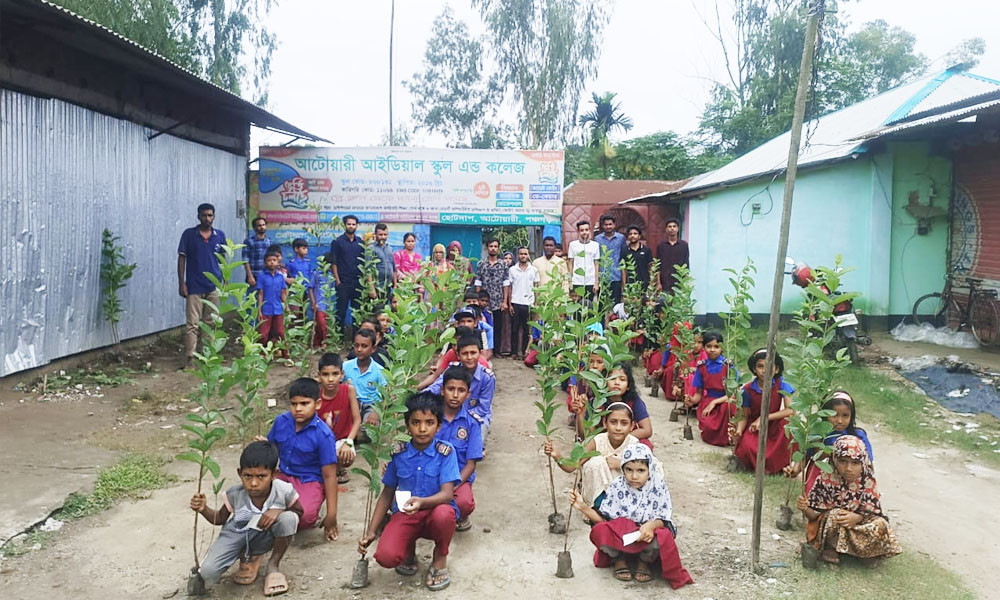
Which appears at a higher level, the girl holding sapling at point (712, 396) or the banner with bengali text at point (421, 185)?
the banner with bengali text at point (421, 185)

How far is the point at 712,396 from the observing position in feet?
21.4

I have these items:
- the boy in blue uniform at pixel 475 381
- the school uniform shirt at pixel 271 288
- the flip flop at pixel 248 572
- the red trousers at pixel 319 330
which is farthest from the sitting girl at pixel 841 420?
the school uniform shirt at pixel 271 288

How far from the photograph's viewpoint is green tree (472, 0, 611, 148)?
87.9ft

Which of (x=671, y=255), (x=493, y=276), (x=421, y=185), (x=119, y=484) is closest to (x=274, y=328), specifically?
(x=493, y=276)

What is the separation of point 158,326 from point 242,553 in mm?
7095

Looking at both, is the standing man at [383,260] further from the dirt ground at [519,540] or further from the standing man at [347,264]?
the dirt ground at [519,540]

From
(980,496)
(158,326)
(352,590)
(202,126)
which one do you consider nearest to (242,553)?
(352,590)

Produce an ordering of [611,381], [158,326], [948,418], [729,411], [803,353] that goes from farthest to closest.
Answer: [158,326] < [948,418] < [729,411] < [611,381] < [803,353]

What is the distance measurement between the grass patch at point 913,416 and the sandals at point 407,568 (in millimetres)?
4654

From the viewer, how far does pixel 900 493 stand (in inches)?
200

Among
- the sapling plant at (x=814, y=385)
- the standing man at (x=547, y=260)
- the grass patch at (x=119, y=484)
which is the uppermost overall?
the standing man at (x=547, y=260)

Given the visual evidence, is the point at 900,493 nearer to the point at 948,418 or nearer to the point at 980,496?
the point at 980,496

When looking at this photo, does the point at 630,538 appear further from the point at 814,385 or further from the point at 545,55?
the point at 545,55

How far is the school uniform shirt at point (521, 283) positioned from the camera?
9.59 meters
